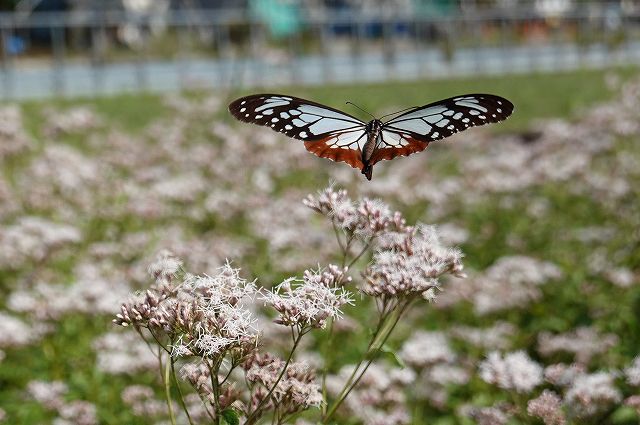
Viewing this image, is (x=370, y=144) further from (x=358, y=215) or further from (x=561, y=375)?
(x=561, y=375)

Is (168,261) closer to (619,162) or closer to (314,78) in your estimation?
(619,162)

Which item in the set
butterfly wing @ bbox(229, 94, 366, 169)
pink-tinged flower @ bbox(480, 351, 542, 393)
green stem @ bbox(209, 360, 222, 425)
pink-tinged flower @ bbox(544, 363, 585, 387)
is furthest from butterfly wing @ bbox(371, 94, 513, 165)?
pink-tinged flower @ bbox(544, 363, 585, 387)

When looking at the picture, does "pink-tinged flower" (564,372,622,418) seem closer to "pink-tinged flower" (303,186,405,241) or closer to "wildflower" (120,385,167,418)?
"pink-tinged flower" (303,186,405,241)

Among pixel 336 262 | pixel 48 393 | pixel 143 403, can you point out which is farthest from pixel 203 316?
pixel 336 262

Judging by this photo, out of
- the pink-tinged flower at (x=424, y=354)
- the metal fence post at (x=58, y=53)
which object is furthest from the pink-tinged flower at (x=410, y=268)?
the metal fence post at (x=58, y=53)

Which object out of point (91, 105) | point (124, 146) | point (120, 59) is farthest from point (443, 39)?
point (124, 146)

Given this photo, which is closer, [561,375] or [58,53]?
[561,375]
